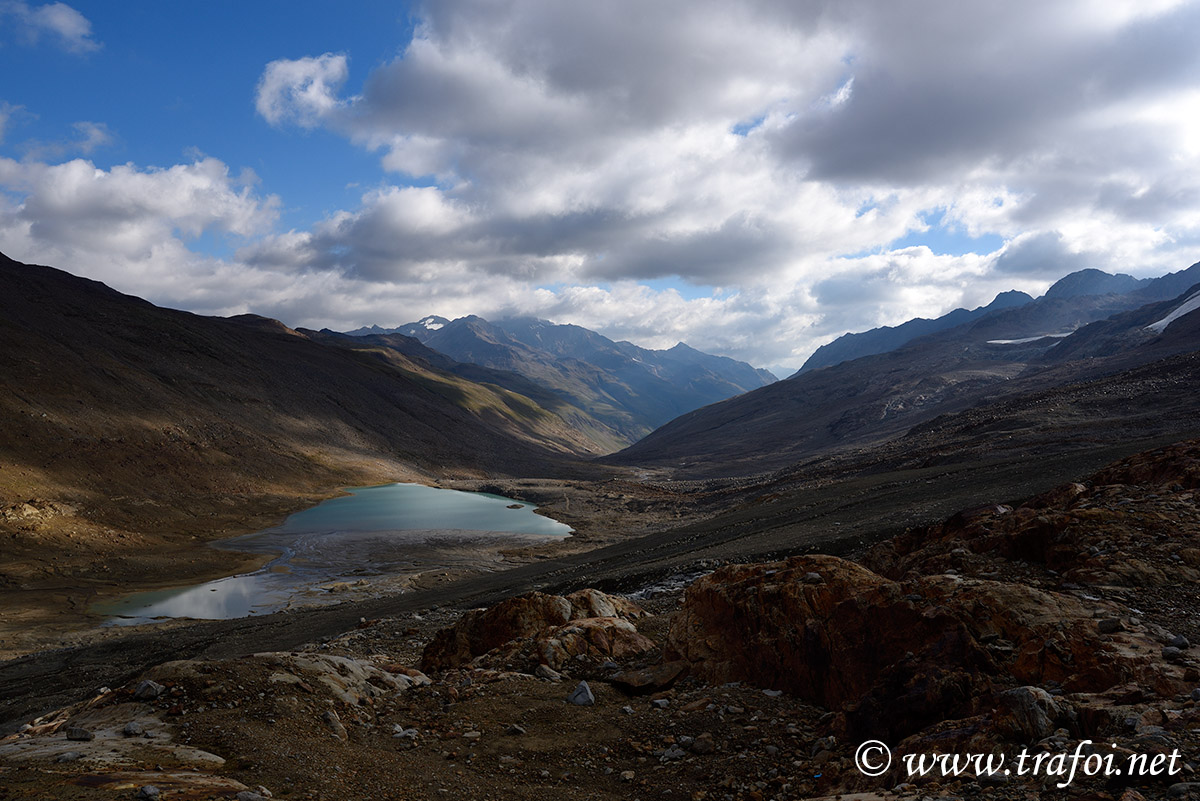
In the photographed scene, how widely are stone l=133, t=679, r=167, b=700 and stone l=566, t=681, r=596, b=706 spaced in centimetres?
620

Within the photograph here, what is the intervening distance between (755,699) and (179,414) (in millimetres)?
91525

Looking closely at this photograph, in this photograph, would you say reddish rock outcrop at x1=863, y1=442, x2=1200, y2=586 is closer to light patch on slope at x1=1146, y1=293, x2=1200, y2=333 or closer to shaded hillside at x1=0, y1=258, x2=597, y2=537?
shaded hillside at x1=0, y1=258, x2=597, y2=537

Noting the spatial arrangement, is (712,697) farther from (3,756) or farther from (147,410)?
(147,410)

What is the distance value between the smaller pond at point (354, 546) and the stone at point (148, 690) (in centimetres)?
2746

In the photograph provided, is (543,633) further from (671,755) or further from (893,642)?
(893,642)

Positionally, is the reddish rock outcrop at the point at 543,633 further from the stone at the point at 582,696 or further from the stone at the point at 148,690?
the stone at the point at 148,690

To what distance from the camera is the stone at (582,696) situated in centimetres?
1027

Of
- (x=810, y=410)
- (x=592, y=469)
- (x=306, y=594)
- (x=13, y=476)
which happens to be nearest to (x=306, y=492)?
(x=13, y=476)

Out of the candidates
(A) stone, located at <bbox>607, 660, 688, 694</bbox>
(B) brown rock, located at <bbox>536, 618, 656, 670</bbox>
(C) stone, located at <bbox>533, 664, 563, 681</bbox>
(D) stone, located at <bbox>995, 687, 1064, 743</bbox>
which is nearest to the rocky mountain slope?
(B) brown rock, located at <bbox>536, 618, 656, 670</bbox>

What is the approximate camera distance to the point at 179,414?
81.3 meters

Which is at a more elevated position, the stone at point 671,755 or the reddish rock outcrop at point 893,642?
the reddish rock outcrop at point 893,642

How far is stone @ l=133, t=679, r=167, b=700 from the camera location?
943 centimetres

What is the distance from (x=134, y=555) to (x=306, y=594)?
19.0 meters

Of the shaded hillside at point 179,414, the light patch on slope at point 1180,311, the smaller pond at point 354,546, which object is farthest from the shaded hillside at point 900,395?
the smaller pond at point 354,546
